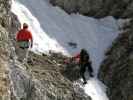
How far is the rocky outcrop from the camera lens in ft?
92.9

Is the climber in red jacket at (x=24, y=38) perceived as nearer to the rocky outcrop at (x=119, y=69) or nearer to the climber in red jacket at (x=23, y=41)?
the climber in red jacket at (x=23, y=41)

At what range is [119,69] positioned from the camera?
29.8 metres

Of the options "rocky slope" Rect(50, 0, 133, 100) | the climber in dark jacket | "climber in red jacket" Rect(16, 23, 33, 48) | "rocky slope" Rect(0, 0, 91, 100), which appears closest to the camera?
"rocky slope" Rect(0, 0, 91, 100)

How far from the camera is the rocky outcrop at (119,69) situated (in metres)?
28.3

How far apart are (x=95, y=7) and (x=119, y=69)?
9.12m

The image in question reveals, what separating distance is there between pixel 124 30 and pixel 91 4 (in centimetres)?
483

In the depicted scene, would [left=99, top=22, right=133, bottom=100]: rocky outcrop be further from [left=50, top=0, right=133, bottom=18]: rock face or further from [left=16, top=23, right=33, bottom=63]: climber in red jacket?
[left=16, top=23, right=33, bottom=63]: climber in red jacket

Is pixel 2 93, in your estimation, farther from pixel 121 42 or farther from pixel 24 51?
pixel 121 42

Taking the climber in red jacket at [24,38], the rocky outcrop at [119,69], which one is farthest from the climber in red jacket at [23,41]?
the rocky outcrop at [119,69]

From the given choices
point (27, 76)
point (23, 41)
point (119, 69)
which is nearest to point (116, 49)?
point (119, 69)

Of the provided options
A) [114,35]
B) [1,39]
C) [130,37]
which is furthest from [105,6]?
[1,39]

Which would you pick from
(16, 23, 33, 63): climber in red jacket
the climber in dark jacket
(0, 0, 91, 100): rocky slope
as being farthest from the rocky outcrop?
(16, 23, 33, 63): climber in red jacket

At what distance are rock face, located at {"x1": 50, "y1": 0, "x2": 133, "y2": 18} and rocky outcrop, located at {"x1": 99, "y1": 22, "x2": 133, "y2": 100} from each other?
4.17m

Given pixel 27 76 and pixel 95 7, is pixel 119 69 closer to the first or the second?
pixel 27 76
